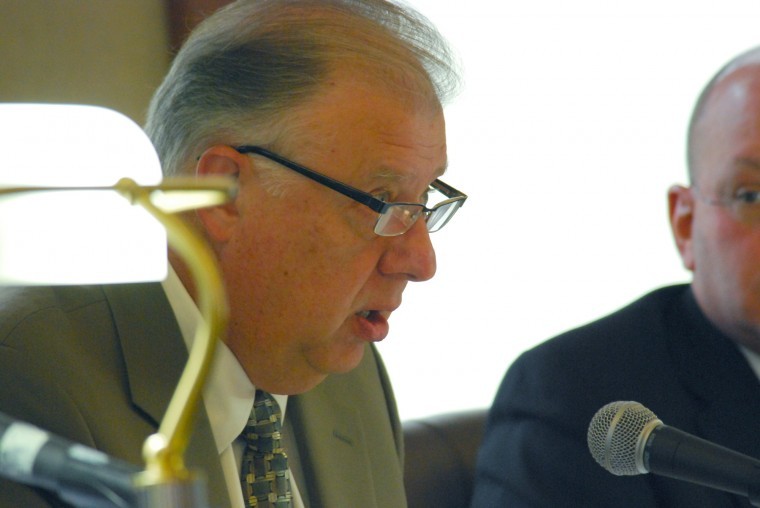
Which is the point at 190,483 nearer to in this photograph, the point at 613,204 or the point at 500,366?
the point at 500,366

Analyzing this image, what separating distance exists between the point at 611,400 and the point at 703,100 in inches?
25.2

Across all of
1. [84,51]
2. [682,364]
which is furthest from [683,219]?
[84,51]

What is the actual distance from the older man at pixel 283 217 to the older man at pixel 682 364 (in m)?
0.60

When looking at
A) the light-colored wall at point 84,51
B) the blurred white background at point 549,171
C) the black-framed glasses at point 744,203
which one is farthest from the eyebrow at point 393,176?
the blurred white background at point 549,171

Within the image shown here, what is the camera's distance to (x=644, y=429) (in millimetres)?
1079

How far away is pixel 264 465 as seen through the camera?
1383mm

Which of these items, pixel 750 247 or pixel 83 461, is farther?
pixel 750 247

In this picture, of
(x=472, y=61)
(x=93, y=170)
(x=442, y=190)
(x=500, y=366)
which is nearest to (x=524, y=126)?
(x=472, y=61)

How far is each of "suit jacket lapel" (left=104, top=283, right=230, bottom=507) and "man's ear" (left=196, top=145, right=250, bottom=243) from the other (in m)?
0.11

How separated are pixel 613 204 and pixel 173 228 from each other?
274 centimetres

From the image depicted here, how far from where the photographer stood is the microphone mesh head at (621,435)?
109cm

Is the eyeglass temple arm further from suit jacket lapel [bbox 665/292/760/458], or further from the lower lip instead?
suit jacket lapel [bbox 665/292/760/458]

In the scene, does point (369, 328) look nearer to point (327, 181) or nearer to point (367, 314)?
point (367, 314)

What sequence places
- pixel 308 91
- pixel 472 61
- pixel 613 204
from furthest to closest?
pixel 613 204 → pixel 472 61 → pixel 308 91
